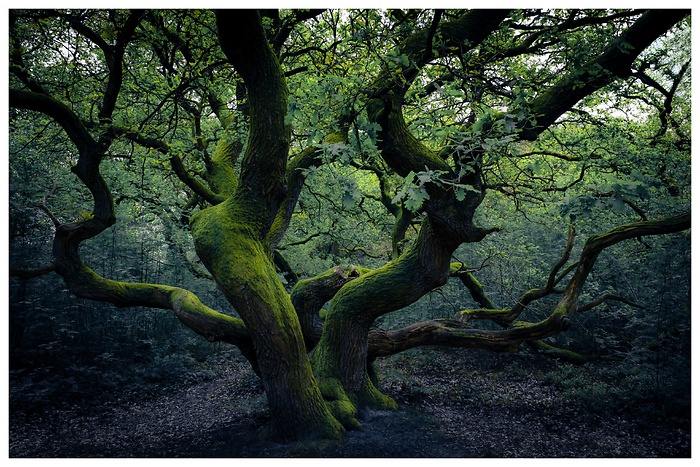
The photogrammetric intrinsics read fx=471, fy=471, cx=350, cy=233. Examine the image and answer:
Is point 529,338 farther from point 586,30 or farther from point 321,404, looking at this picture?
point 586,30

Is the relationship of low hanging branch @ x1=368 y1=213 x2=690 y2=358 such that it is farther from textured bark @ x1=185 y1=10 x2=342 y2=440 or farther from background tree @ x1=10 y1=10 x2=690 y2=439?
textured bark @ x1=185 y1=10 x2=342 y2=440

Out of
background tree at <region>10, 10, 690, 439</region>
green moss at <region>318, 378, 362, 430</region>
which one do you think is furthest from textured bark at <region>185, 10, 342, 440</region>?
green moss at <region>318, 378, 362, 430</region>

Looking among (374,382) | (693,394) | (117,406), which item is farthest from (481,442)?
(117,406)

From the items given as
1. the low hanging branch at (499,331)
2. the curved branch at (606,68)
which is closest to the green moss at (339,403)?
the low hanging branch at (499,331)

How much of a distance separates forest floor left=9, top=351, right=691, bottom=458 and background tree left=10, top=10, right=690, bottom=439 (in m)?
0.50

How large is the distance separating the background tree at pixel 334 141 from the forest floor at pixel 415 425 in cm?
50

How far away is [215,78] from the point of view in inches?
207

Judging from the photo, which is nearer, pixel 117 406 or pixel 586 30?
pixel 586 30

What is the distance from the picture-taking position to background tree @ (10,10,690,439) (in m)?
3.84

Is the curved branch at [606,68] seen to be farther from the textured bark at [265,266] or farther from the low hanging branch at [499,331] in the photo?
the textured bark at [265,266]

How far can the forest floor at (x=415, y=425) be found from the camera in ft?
14.8

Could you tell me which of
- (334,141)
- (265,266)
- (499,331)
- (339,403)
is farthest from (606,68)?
(339,403)

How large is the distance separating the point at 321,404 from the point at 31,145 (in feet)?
16.5
